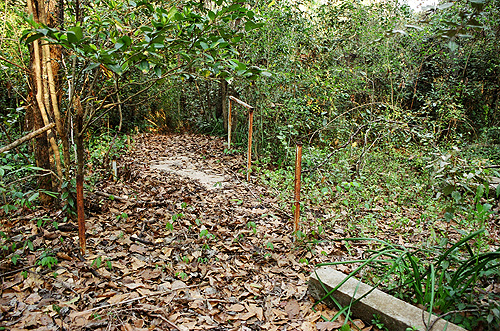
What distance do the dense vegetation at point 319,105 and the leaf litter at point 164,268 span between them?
0.35 metres

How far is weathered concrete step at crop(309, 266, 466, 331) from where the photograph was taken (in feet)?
6.42

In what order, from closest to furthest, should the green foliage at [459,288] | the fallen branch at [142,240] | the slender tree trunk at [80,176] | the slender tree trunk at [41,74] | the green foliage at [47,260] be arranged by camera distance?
the green foliage at [459,288], the green foliage at [47,260], the slender tree trunk at [80,176], the slender tree trunk at [41,74], the fallen branch at [142,240]

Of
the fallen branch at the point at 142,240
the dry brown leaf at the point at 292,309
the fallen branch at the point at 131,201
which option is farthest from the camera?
the fallen branch at the point at 131,201

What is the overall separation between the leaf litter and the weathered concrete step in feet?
0.35

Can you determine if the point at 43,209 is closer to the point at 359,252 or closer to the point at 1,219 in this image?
the point at 1,219

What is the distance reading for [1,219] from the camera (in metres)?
3.02

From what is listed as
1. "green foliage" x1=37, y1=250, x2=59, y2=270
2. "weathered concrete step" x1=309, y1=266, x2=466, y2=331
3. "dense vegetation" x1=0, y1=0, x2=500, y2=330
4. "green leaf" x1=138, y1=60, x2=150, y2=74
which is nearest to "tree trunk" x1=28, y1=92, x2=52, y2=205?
"dense vegetation" x1=0, y1=0, x2=500, y2=330

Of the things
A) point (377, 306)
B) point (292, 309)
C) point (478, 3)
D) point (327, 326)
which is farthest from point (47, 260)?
point (478, 3)

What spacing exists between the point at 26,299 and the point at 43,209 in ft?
4.40

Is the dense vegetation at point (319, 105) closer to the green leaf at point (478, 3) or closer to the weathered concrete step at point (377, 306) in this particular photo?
the green leaf at point (478, 3)

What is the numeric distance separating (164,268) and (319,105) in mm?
5444

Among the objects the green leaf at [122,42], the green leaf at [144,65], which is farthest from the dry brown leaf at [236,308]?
the green leaf at [122,42]

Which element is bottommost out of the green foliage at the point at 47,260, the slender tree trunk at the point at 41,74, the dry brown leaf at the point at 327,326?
the dry brown leaf at the point at 327,326

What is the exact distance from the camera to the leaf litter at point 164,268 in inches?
86.2
